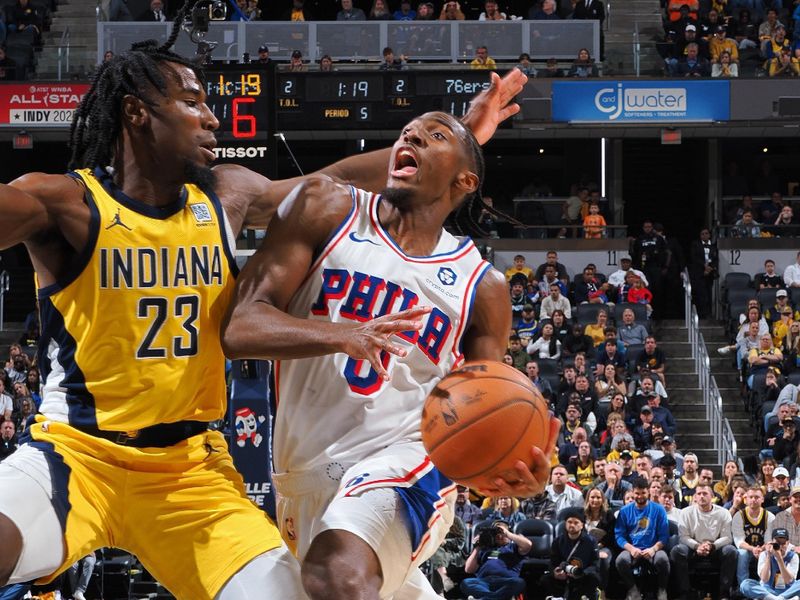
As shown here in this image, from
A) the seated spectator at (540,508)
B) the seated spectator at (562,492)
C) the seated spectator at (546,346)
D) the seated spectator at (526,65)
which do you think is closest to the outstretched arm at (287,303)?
the seated spectator at (540,508)

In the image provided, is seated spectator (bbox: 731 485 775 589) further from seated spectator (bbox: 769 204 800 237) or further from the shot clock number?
seated spectator (bbox: 769 204 800 237)

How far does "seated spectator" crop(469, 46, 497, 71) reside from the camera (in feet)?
69.6

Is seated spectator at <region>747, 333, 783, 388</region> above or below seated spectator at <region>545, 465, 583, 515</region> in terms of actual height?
above

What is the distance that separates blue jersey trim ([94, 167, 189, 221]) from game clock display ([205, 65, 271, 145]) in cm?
847

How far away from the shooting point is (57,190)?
4527 mm

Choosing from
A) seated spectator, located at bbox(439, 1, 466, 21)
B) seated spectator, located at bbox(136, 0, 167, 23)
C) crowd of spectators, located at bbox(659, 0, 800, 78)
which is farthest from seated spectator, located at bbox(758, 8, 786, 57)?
seated spectator, located at bbox(136, 0, 167, 23)

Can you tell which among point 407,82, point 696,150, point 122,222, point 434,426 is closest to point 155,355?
point 122,222

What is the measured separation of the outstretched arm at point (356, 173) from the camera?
16.7ft

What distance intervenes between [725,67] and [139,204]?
1874 centimetres

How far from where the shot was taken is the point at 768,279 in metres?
20.1

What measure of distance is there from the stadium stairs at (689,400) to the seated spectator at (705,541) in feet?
14.2

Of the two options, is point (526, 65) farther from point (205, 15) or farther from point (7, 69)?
point (205, 15)

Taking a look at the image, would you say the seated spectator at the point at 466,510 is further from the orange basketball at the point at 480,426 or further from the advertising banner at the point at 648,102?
the orange basketball at the point at 480,426

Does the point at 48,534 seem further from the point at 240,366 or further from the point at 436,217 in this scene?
the point at 240,366
